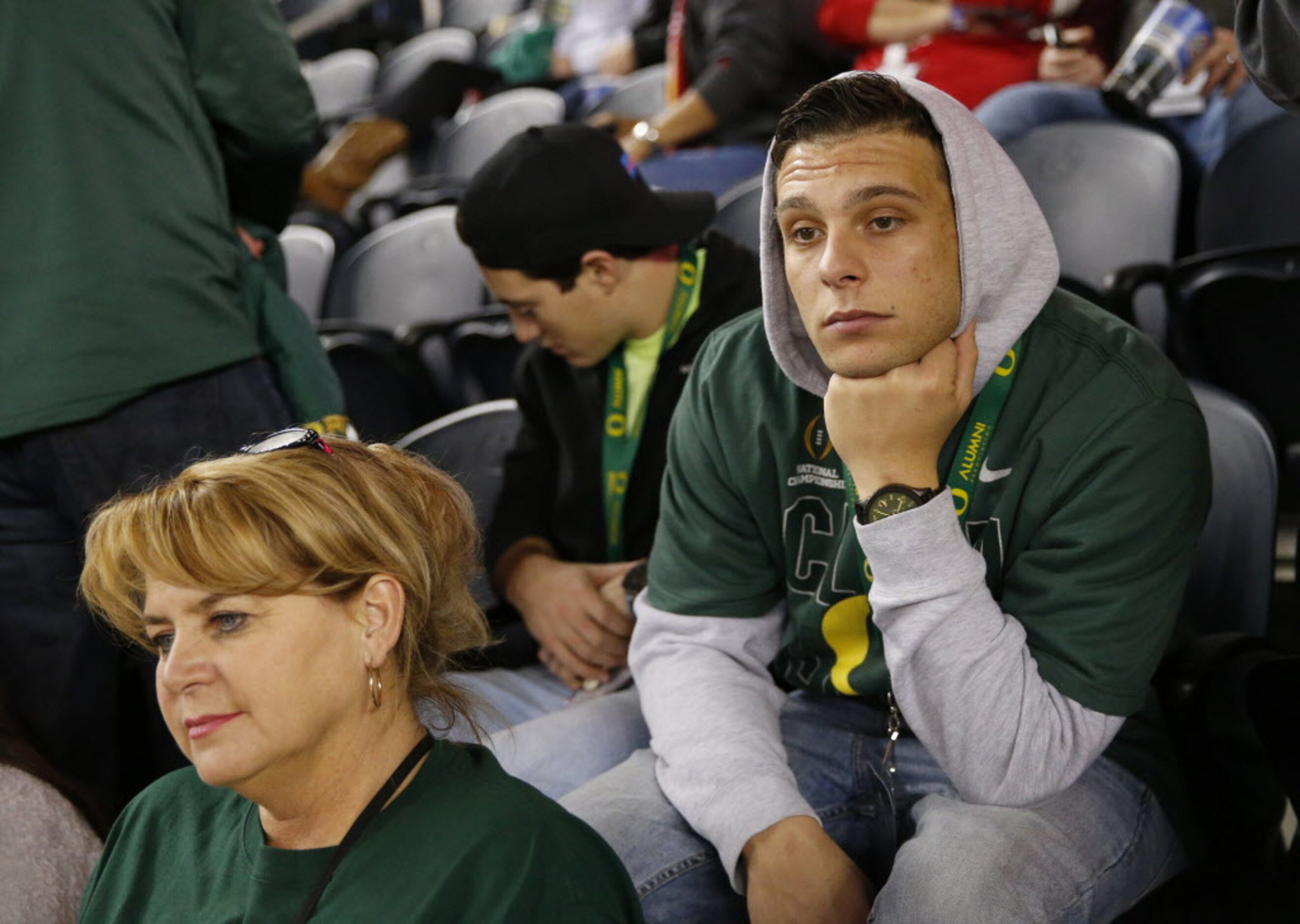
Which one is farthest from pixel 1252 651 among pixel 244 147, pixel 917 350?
pixel 244 147

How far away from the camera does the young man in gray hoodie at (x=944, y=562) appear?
57.0 inches

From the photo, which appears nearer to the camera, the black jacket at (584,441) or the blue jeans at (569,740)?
the blue jeans at (569,740)

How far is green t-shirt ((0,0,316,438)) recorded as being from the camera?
1846 mm

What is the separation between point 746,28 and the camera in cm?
397

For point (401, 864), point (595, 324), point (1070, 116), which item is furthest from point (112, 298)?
point (1070, 116)

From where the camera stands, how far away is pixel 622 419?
2.23 meters

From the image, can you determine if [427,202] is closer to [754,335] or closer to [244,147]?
[244,147]

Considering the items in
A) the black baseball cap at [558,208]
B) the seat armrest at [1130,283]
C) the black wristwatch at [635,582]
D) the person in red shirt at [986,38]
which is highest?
the black baseball cap at [558,208]

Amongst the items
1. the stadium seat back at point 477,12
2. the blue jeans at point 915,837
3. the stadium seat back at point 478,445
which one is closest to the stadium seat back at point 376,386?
the stadium seat back at point 478,445

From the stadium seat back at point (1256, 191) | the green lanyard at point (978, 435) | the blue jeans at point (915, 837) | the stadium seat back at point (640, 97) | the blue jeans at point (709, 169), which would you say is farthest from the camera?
the stadium seat back at point (640, 97)

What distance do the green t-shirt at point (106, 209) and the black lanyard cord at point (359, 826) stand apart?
31.0 inches

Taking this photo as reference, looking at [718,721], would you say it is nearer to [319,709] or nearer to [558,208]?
[319,709]

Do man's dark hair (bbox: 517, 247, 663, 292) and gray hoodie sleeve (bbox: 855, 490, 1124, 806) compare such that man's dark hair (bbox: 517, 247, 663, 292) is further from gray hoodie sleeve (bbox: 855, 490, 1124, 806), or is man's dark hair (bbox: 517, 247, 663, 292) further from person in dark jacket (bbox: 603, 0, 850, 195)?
person in dark jacket (bbox: 603, 0, 850, 195)

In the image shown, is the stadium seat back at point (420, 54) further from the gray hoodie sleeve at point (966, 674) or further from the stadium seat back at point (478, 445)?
the gray hoodie sleeve at point (966, 674)
